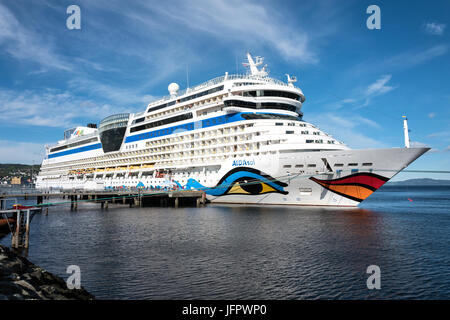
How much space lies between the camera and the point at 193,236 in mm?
20234

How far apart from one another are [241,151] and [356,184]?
12515 mm

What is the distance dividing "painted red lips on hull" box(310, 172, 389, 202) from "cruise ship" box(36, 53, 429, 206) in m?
0.08

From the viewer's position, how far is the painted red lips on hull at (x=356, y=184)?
27.9m

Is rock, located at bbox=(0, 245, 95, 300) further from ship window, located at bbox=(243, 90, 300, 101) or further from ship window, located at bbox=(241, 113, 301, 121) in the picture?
ship window, located at bbox=(243, 90, 300, 101)

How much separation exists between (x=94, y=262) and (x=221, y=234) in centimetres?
836

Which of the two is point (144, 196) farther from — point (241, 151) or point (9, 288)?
point (9, 288)

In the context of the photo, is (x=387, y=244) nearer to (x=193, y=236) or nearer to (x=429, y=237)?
(x=429, y=237)

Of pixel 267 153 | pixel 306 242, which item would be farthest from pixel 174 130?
pixel 306 242

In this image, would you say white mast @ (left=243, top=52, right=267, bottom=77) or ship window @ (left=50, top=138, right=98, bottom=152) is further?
ship window @ (left=50, top=138, right=98, bottom=152)

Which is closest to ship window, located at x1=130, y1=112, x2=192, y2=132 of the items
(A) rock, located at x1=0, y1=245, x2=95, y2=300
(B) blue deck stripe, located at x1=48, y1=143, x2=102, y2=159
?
(B) blue deck stripe, located at x1=48, y1=143, x2=102, y2=159

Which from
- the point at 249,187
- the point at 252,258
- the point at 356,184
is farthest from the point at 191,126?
the point at 252,258

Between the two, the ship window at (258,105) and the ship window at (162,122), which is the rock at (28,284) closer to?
the ship window at (258,105)

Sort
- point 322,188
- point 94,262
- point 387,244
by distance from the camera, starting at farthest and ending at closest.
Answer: point 322,188 → point 387,244 → point 94,262

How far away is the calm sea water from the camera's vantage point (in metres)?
11.0
